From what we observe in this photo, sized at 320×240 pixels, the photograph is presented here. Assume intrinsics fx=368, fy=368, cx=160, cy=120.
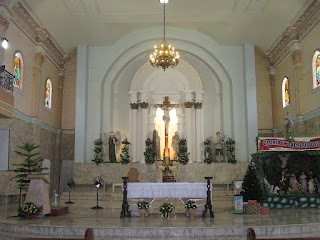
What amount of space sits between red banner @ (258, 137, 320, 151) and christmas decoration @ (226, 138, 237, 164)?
18.4ft

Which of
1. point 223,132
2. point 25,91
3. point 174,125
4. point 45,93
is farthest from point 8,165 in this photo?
point 223,132

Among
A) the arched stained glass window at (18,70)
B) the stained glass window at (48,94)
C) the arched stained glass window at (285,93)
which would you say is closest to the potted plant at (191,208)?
the arched stained glass window at (18,70)

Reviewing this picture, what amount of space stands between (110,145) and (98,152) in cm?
74

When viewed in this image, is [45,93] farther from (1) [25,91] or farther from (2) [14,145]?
(2) [14,145]

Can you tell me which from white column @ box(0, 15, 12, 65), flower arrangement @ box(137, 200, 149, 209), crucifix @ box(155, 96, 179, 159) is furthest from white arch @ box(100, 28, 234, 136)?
flower arrangement @ box(137, 200, 149, 209)

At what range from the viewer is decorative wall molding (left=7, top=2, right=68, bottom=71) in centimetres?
1572

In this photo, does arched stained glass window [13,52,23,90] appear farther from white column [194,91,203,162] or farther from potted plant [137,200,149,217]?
white column [194,91,203,162]

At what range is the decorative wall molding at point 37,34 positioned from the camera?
51.6 ft

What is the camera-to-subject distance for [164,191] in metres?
10.8

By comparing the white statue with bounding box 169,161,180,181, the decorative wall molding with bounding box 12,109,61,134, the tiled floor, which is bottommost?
the tiled floor

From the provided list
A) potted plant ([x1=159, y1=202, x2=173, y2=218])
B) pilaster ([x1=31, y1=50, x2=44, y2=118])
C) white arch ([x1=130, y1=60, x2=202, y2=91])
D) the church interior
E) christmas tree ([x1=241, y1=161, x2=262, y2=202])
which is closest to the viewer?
potted plant ([x1=159, y1=202, x2=173, y2=218])

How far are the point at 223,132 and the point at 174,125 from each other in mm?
2760

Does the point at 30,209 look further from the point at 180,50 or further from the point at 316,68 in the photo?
the point at 180,50

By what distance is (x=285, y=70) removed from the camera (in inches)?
792
